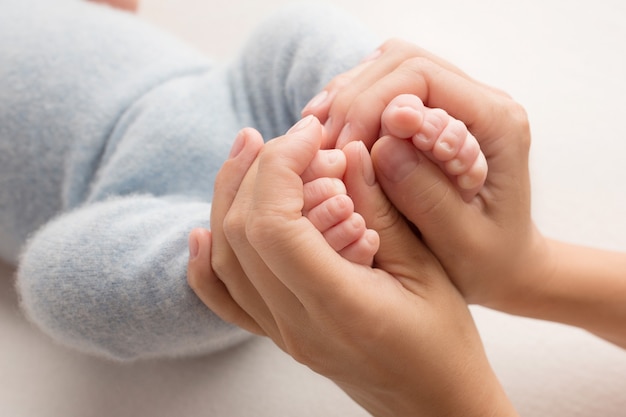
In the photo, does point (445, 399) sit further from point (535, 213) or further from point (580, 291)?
point (535, 213)

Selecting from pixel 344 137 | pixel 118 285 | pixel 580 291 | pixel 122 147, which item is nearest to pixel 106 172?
pixel 122 147

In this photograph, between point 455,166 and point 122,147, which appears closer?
point 455,166

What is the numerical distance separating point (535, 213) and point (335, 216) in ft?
1.89

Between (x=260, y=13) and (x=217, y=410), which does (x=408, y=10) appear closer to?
(x=260, y=13)

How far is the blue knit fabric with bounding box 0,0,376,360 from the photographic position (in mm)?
760

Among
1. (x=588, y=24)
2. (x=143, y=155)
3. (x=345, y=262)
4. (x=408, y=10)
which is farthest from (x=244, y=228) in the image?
(x=588, y=24)

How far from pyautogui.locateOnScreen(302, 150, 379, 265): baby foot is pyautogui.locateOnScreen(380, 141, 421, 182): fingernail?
5cm

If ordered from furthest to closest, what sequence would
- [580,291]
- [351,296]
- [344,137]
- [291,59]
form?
[291,59]
[580,291]
[344,137]
[351,296]

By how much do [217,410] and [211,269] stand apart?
25 cm

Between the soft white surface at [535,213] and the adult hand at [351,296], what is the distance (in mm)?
214

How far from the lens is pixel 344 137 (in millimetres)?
682

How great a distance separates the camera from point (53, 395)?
875mm

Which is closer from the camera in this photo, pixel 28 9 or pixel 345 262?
pixel 345 262

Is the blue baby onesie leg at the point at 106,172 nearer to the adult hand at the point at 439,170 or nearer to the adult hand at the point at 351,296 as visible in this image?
the adult hand at the point at 351,296
